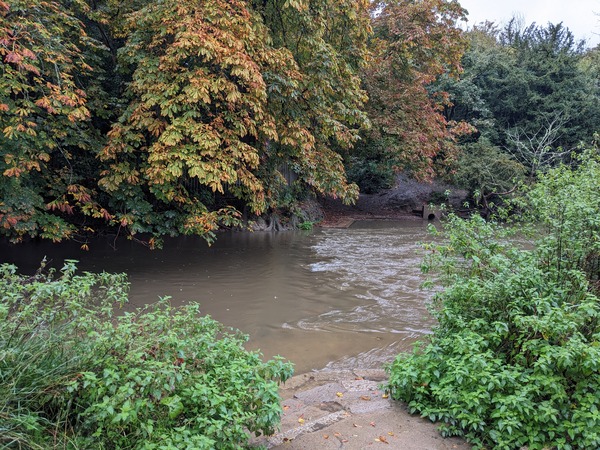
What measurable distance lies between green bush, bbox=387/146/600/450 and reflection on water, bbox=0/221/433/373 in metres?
1.26

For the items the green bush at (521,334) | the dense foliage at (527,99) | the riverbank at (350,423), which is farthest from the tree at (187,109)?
the dense foliage at (527,99)

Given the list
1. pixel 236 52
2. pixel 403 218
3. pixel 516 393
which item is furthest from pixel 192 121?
pixel 403 218

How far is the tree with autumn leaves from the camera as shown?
6074mm

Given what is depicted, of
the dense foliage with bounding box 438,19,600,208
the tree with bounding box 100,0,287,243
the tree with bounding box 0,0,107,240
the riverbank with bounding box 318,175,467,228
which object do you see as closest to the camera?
the tree with bounding box 0,0,107,240

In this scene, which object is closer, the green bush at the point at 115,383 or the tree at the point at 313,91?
the green bush at the point at 115,383

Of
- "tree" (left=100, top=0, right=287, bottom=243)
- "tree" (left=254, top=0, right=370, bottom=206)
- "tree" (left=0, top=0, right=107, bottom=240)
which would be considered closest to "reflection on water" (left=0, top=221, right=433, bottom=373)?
"tree" (left=100, top=0, right=287, bottom=243)

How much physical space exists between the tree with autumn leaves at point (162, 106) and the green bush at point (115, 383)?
156 inches

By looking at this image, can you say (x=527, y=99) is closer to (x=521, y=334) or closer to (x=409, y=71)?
(x=409, y=71)

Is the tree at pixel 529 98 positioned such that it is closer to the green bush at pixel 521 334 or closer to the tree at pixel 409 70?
the tree at pixel 409 70

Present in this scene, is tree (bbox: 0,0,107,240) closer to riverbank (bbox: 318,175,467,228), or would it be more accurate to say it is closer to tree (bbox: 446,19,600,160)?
riverbank (bbox: 318,175,467,228)

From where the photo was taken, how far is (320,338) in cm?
538

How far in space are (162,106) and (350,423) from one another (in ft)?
17.5

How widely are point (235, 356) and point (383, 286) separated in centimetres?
549

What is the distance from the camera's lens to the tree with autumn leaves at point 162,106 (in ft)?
19.9
